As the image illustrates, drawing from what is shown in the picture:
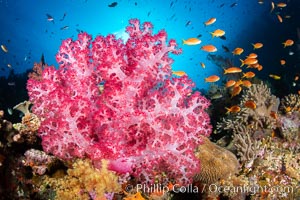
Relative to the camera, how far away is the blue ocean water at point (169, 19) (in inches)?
1189

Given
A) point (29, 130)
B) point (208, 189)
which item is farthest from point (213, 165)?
point (29, 130)

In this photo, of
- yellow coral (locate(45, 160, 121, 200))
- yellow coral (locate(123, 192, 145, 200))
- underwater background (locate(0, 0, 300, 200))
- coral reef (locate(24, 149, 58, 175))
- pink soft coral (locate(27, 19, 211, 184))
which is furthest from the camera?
underwater background (locate(0, 0, 300, 200))

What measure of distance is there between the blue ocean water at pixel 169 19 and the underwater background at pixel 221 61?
0.13m

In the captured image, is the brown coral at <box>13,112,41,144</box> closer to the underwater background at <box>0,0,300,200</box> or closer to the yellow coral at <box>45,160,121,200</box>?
the underwater background at <box>0,0,300,200</box>

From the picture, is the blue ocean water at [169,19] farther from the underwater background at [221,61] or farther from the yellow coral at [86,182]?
the yellow coral at [86,182]

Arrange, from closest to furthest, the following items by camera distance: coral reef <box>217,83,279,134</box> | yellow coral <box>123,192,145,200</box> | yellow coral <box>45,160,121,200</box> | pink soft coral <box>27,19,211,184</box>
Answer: pink soft coral <box>27,19,211,184</box>
yellow coral <box>45,160,121,200</box>
yellow coral <box>123,192,145,200</box>
coral reef <box>217,83,279,134</box>

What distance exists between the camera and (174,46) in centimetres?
325

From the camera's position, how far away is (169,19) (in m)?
28.8

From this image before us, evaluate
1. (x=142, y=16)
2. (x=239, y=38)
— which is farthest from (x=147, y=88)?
(x=142, y=16)

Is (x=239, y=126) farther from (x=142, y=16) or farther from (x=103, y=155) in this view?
(x=142, y=16)

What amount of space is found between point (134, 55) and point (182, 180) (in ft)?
6.34

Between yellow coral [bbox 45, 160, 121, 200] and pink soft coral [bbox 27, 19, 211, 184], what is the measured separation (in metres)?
0.14

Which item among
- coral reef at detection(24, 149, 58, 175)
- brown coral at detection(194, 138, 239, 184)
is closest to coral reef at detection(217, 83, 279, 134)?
brown coral at detection(194, 138, 239, 184)

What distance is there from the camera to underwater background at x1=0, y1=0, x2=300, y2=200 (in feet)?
15.7
